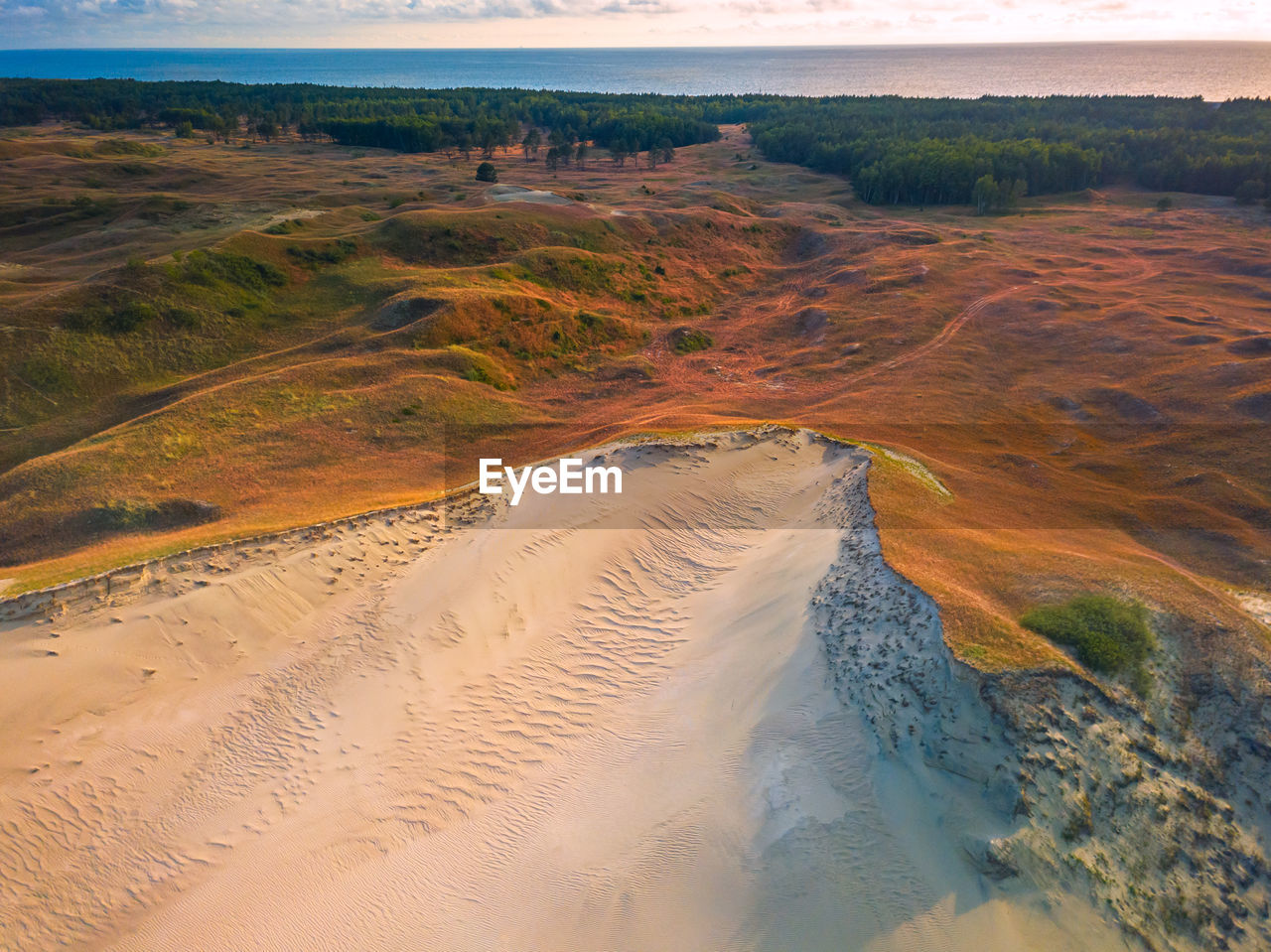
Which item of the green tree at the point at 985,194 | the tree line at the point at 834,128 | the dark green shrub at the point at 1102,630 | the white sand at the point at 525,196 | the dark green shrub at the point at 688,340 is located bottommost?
the dark green shrub at the point at 1102,630

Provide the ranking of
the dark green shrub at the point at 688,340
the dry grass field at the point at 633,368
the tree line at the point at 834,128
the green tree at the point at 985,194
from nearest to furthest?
the dry grass field at the point at 633,368, the dark green shrub at the point at 688,340, the green tree at the point at 985,194, the tree line at the point at 834,128

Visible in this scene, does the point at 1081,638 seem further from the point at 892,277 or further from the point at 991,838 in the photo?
the point at 892,277

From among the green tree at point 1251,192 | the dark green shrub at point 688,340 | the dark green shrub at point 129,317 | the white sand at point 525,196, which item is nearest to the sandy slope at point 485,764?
the dark green shrub at point 688,340

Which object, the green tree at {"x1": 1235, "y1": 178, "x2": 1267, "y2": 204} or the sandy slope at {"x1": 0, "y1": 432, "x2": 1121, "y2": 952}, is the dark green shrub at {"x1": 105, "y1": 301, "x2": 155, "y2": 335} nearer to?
the sandy slope at {"x1": 0, "y1": 432, "x2": 1121, "y2": 952}

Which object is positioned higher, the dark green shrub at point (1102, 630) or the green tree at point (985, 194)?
the green tree at point (985, 194)

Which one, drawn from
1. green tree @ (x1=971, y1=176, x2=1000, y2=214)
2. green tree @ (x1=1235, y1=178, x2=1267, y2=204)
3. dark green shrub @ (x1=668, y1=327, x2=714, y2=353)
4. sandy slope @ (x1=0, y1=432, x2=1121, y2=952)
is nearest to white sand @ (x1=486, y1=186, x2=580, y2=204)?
dark green shrub @ (x1=668, y1=327, x2=714, y2=353)

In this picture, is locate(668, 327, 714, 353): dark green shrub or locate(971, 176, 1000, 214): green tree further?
locate(971, 176, 1000, 214): green tree

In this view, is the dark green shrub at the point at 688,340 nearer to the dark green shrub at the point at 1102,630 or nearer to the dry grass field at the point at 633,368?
the dry grass field at the point at 633,368
